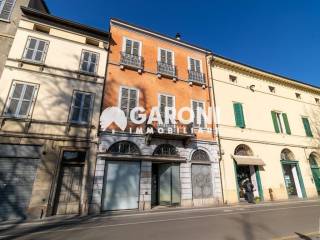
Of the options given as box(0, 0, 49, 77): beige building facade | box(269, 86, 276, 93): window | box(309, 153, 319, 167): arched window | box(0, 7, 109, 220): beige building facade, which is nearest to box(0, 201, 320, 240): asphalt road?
box(0, 7, 109, 220): beige building facade

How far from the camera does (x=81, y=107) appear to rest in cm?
1166

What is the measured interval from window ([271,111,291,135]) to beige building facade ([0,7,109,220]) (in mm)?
16115

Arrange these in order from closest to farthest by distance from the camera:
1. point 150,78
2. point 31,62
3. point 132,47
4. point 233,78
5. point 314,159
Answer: point 31,62 < point 150,78 < point 132,47 < point 233,78 < point 314,159

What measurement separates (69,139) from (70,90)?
3075 mm

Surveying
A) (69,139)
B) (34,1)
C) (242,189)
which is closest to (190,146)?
(242,189)

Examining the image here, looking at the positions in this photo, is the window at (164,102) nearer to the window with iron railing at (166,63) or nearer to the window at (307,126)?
the window with iron railing at (166,63)

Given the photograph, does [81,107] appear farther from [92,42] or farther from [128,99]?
[92,42]

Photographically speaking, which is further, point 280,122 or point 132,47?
point 280,122

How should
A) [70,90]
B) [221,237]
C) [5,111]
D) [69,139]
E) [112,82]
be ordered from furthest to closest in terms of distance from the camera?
[112,82] < [70,90] < [69,139] < [5,111] < [221,237]

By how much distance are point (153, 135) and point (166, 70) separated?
5.70 meters

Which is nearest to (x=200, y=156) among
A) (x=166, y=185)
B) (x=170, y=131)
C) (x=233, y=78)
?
(x=170, y=131)

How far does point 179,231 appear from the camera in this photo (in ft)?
21.6

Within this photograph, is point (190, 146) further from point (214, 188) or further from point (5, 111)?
point (5, 111)

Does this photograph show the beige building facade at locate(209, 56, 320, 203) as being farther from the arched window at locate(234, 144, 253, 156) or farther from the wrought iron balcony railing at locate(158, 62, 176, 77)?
the wrought iron balcony railing at locate(158, 62, 176, 77)
